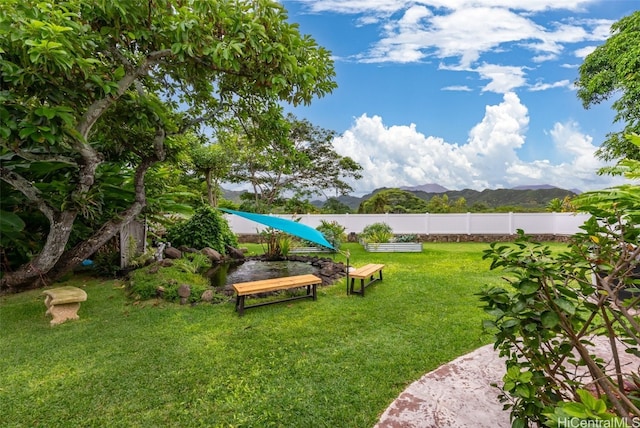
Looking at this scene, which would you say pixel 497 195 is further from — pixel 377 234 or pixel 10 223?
pixel 10 223

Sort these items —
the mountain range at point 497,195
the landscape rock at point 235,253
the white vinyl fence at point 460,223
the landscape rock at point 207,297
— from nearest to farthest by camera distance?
the landscape rock at point 207,297 → the landscape rock at point 235,253 → the white vinyl fence at point 460,223 → the mountain range at point 497,195

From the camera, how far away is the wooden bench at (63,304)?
4.00 m

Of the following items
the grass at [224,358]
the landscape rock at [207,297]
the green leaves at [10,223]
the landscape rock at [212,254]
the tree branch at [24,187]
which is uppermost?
the tree branch at [24,187]

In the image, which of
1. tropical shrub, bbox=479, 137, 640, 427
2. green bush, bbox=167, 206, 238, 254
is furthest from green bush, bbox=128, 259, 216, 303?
tropical shrub, bbox=479, 137, 640, 427

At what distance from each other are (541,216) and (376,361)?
14182 millimetres

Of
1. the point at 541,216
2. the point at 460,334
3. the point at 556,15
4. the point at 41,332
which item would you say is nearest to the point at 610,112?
the point at 541,216

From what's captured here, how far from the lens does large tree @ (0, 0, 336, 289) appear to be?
300cm

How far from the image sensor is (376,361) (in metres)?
3.01

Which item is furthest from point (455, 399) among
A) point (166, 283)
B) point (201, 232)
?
point (201, 232)

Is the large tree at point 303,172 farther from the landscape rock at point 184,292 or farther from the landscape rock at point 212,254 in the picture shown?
the landscape rock at point 184,292

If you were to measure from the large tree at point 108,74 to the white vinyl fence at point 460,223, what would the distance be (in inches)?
337

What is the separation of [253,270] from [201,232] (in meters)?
2.35

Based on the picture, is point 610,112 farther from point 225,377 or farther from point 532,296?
point 225,377

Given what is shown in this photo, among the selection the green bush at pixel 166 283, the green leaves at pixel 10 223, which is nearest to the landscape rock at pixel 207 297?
the green bush at pixel 166 283
